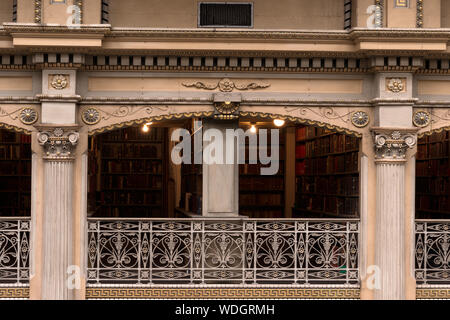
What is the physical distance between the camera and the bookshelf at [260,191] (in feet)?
44.2

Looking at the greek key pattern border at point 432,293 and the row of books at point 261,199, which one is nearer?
the greek key pattern border at point 432,293

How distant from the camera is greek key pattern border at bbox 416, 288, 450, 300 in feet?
29.5

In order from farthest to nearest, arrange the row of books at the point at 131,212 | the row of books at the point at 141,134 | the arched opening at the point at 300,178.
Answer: the row of books at the point at 141,134
the row of books at the point at 131,212
the arched opening at the point at 300,178

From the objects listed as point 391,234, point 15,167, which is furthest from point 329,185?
point 15,167

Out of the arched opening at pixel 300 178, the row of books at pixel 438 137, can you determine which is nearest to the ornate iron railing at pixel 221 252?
the arched opening at pixel 300 178

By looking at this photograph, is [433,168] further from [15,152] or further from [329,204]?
[15,152]

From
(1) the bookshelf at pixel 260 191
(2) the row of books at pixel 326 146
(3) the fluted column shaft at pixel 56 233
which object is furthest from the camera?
(1) the bookshelf at pixel 260 191

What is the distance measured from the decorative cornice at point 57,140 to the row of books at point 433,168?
6.41 metres

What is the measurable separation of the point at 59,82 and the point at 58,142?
737 millimetres

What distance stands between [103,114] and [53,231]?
1.57m

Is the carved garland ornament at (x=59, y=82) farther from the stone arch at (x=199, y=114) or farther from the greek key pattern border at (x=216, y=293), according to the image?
the greek key pattern border at (x=216, y=293)

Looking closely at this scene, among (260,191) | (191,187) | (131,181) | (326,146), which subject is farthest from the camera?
(131,181)

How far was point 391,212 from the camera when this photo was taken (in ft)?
29.1

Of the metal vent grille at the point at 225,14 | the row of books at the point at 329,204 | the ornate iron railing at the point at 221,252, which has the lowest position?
the ornate iron railing at the point at 221,252
